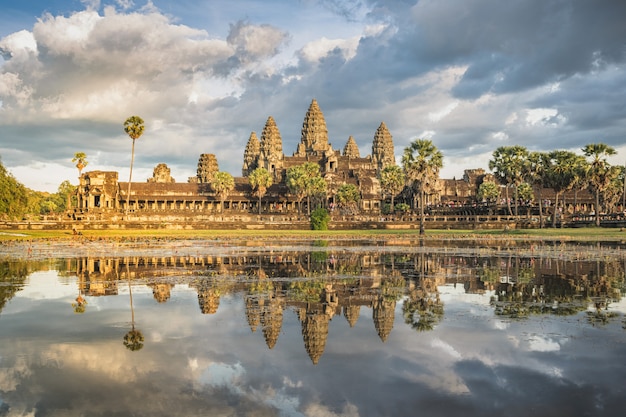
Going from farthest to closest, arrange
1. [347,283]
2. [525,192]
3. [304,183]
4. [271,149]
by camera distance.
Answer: [271,149]
[525,192]
[304,183]
[347,283]

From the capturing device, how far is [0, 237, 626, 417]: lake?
7.79 metres

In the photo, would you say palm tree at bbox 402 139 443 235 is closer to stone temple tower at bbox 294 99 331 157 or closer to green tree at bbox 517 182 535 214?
green tree at bbox 517 182 535 214

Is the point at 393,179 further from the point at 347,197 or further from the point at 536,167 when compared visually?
the point at 536,167

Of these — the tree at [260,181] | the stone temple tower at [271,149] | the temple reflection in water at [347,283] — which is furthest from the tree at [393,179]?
the temple reflection in water at [347,283]

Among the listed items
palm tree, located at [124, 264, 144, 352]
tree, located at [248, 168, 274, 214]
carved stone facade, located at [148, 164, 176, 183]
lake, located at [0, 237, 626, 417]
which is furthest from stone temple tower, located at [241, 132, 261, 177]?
palm tree, located at [124, 264, 144, 352]

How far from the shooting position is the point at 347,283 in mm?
19562

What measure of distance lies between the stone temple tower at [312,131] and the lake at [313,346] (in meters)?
158

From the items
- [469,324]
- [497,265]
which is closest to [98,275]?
[469,324]

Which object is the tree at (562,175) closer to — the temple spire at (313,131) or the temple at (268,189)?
the temple at (268,189)

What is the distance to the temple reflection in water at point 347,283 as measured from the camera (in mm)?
13852

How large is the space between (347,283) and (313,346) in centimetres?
888

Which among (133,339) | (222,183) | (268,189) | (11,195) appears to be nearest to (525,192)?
(268,189)

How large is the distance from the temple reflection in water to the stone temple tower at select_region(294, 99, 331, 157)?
148 metres

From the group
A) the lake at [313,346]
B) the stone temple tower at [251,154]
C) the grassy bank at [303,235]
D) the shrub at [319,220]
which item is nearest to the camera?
the lake at [313,346]
